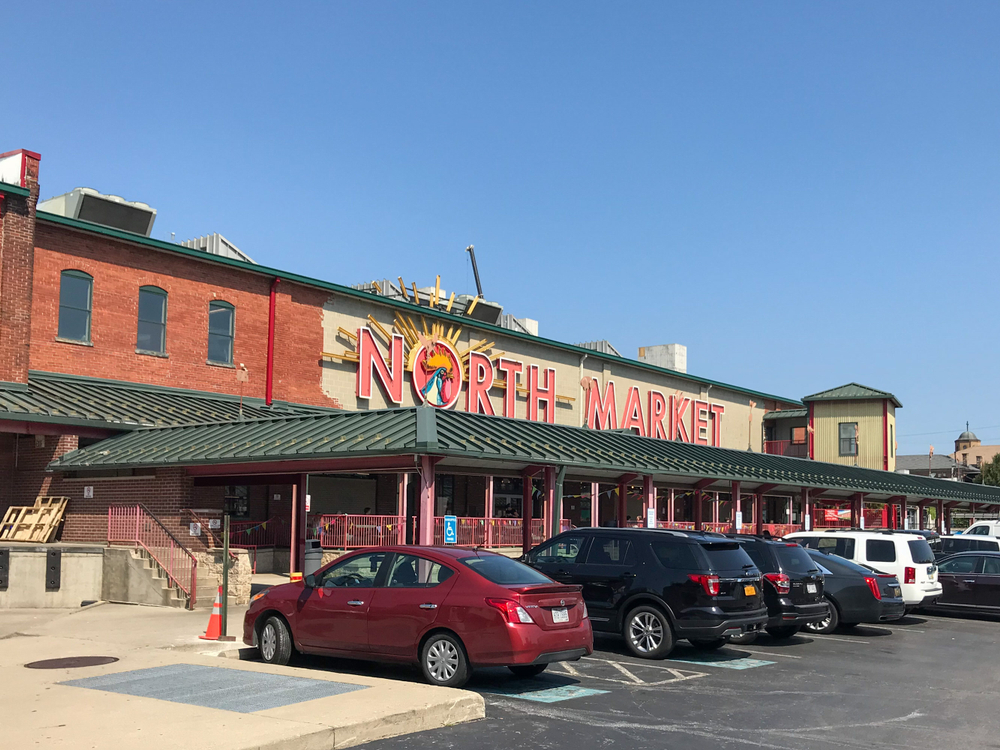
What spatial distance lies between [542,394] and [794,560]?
23.8m

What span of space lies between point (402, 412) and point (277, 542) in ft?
26.6

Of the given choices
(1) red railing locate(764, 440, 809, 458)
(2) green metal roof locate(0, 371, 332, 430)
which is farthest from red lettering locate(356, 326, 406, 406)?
(1) red railing locate(764, 440, 809, 458)

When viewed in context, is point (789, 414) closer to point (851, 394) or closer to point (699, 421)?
point (851, 394)

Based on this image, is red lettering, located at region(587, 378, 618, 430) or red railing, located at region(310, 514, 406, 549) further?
red lettering, located at region(587, 378, 618, 430)

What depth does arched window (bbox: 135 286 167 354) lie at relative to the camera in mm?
27953

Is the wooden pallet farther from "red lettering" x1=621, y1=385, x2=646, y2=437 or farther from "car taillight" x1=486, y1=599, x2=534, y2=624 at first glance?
"red lettering" x1=621, y1=385, x2=646, y2=437

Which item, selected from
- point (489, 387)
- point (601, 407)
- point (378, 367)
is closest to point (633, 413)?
point (601, 407)

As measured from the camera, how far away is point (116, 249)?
2727 centimetres

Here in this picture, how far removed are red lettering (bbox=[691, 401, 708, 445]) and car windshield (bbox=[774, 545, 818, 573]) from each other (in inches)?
1290

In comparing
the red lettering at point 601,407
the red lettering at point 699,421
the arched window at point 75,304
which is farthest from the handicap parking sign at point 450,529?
the red lettering at point 699,421

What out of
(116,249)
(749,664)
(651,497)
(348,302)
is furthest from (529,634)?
(348,302)

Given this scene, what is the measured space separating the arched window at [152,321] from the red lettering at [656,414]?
2524 cm

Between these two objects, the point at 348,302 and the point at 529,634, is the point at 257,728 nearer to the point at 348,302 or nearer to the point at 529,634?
the point at 529,634

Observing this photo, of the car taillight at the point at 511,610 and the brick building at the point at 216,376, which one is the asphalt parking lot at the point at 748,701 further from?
the brick building at the point at 216,376
